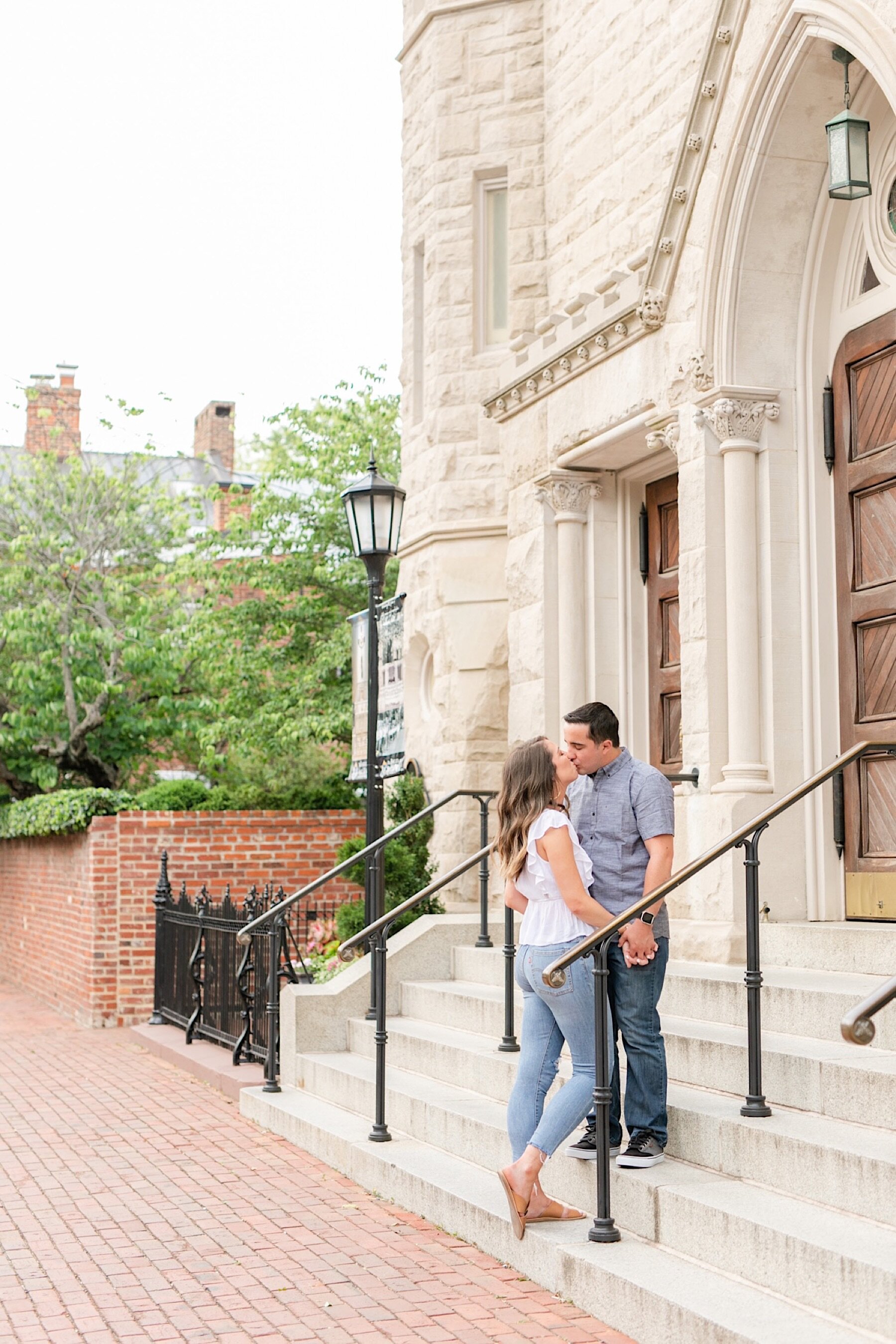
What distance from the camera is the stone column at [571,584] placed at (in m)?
10.6

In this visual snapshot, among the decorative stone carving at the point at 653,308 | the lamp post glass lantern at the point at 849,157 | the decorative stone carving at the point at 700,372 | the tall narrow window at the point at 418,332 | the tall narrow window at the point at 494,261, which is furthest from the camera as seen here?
the tall narrow window at the point at 418,332

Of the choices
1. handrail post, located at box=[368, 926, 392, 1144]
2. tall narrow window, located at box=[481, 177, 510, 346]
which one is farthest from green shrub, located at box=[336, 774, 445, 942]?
tall narrow window, located at box=[481, 177, 510, 346]

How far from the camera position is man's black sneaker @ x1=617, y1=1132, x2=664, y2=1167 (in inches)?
223

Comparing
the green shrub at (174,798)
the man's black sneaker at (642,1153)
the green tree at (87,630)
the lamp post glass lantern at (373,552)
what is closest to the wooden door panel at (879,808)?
the man's black sneaker at (642,1153)

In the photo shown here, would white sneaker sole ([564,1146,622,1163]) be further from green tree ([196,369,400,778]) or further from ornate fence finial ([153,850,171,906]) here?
green tree ([196,369,400,778])

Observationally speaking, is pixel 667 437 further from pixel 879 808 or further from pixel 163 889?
pixel 163 889

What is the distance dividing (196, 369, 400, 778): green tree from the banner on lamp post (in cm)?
810

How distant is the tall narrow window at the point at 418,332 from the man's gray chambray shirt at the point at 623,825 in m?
7.66

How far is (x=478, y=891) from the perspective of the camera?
11648mm

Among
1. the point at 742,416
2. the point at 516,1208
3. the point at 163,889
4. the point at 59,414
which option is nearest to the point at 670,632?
the point at 742,416

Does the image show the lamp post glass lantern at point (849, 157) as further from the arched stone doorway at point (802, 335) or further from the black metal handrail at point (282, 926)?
the black metal handrail at point (282, 926)

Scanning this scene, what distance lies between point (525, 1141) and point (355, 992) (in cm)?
411

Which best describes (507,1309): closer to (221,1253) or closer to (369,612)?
(221,1253)

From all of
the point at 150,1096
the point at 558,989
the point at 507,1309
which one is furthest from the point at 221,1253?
the point at 150,1096
